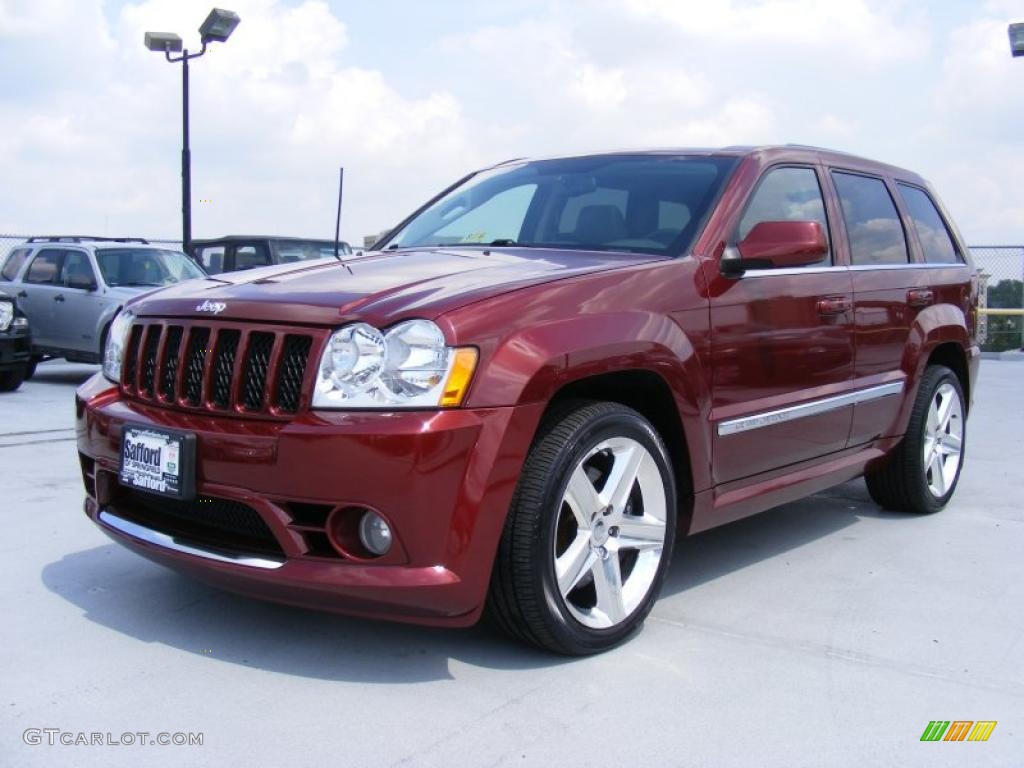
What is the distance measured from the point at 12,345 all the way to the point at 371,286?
8.01m

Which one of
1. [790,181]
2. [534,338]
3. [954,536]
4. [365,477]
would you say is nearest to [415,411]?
[365,477]

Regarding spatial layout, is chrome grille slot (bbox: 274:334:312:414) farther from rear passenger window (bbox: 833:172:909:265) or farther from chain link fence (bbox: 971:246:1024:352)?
chain link fence (bbox: 971:246:1024:352)

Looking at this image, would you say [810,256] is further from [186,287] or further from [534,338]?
[186,287]

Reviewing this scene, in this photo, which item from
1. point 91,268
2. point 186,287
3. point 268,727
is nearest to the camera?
point 268,727

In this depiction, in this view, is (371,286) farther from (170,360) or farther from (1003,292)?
(1003,292)

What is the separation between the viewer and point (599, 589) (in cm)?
329

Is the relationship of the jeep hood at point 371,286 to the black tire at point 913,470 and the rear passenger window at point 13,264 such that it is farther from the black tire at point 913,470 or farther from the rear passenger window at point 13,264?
the rear passenger window at point 13,264

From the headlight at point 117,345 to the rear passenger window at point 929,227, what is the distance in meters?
3.69

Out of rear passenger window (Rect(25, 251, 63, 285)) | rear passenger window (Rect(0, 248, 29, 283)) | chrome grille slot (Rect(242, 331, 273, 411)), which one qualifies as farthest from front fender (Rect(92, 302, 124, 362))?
chrome grille slot (Rect(242, 331, 273, 411))

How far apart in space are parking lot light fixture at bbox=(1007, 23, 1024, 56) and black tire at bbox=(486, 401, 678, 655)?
13.1m

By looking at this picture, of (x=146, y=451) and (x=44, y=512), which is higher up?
(x=146, y=451)

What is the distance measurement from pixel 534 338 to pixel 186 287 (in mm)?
1340

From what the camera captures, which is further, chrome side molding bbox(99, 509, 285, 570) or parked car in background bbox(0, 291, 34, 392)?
parked car in background bbox(0, 291, 34, 392)

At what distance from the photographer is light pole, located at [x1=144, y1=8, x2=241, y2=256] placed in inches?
572
